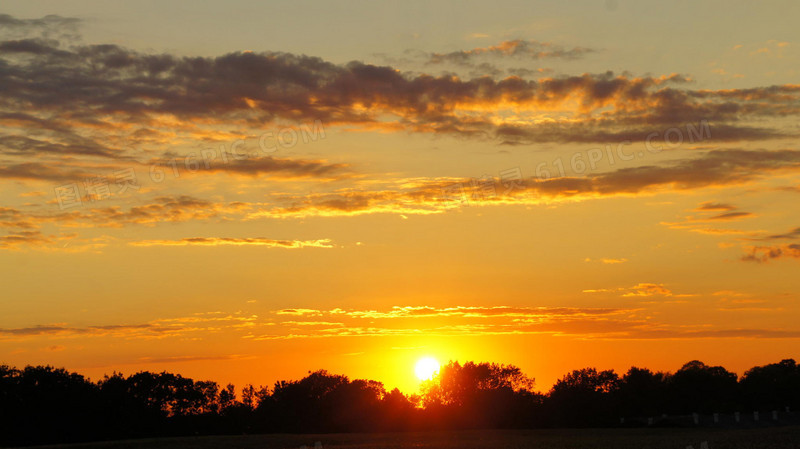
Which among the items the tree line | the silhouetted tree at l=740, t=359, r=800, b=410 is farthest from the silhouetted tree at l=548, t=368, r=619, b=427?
the silhouetted tree at l=740, t=359, r=800, b=410

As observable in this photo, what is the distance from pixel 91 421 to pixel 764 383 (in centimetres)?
10018

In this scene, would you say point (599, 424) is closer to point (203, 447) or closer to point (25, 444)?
point (203, 447)

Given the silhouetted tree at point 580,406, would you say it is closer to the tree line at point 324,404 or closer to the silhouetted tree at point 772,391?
the tree line at point 324,404

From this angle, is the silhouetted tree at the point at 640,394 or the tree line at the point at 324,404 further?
the silhouetted tree at the point at 640,394

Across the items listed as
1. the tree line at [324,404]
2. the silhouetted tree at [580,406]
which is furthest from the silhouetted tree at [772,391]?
the silhouetted tree at [580,406]

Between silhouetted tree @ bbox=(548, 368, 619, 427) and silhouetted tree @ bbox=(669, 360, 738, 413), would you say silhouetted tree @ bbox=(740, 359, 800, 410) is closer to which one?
silhouetted tree @ bbox=(669, 360, 738, 413)

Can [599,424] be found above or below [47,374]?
below

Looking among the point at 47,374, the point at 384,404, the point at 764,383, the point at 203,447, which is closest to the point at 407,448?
the point at 203,447

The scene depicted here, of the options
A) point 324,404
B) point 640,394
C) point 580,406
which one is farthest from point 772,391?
point 324,404

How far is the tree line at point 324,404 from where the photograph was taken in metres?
100

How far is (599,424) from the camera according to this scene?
111500mm

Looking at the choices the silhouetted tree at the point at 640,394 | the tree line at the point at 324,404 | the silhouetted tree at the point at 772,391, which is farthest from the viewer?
the silhouetted tree at the point at 772,391

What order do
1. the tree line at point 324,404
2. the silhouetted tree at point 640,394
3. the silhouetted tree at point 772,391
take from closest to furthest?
the tree line at point 324,404, the silhouetted tree at point 640,394, the silhouetted tree at point 772,391

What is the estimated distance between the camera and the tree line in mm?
100312
